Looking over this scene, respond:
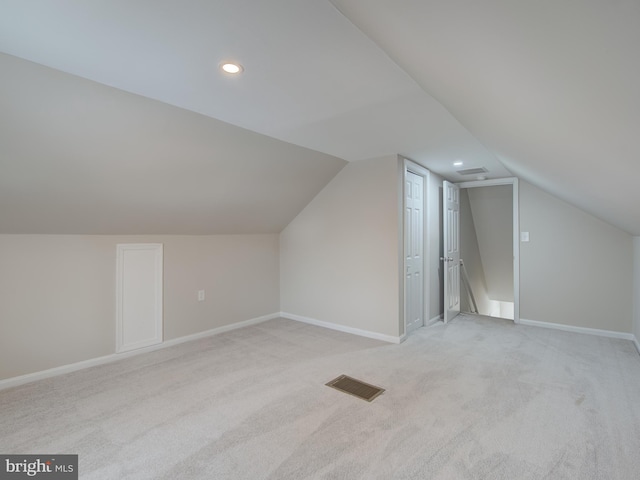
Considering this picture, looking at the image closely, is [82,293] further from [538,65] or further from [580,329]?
[580,329]

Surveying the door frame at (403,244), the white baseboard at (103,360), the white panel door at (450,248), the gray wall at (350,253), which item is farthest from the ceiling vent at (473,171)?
the white baseboard at (103,360)

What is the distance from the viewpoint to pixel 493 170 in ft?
13.1

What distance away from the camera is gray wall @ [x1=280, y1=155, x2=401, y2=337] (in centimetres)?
362

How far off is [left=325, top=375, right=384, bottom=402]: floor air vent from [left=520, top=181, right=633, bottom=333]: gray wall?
2903 millimetres

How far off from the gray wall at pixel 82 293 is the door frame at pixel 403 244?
210 cm

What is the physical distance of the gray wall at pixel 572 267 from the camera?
3.73 meters

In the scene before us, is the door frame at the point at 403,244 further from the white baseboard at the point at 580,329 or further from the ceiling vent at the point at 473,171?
the white baseboard at the point at 580,329

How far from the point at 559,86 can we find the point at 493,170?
330cm

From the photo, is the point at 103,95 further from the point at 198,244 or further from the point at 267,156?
the point at 198,244

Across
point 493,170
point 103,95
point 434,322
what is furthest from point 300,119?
point 434,322

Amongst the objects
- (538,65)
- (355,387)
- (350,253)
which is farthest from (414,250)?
(538,65)

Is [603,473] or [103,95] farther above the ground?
[103,95]

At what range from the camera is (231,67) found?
1715 mm

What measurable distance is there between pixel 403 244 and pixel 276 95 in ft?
7.25
